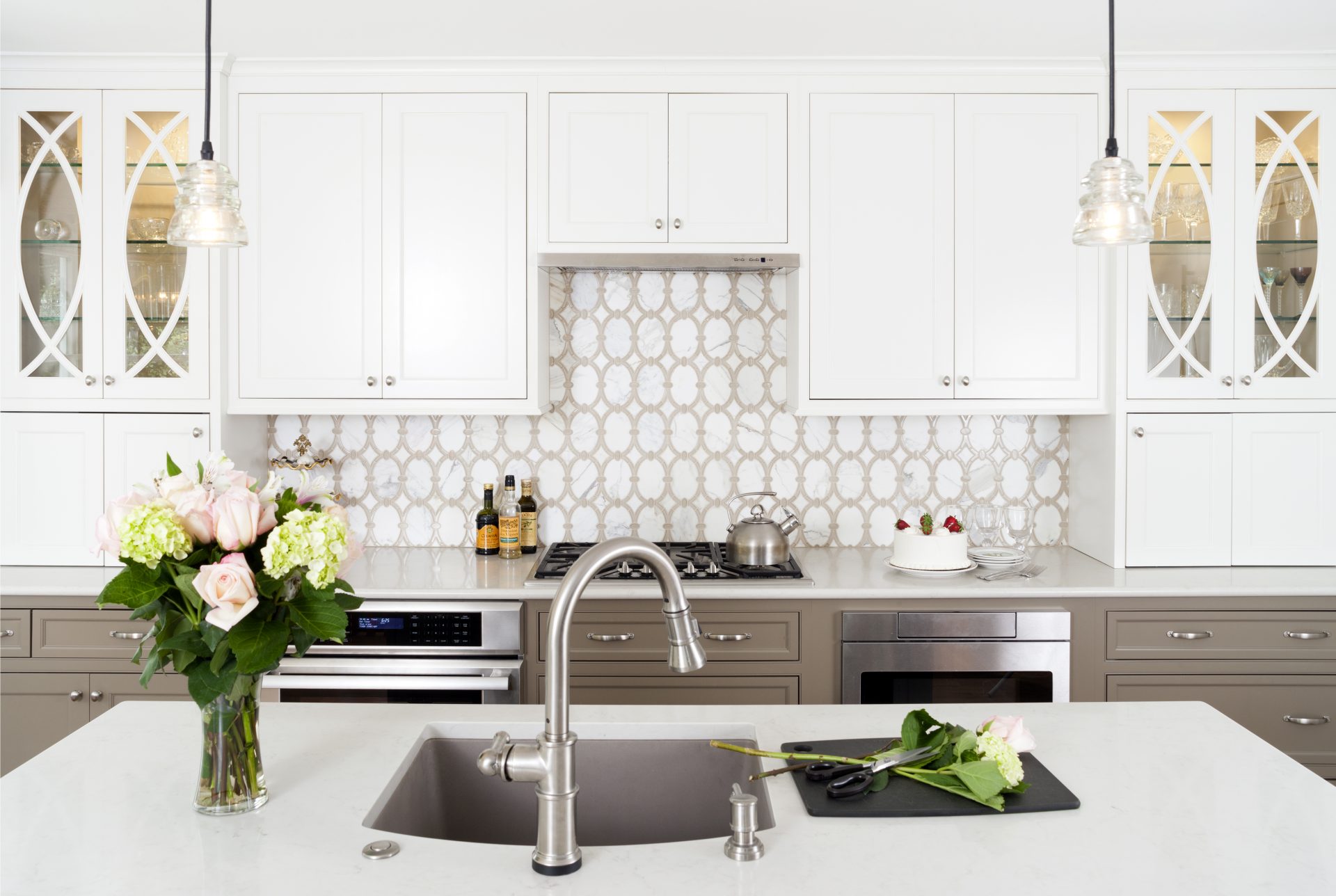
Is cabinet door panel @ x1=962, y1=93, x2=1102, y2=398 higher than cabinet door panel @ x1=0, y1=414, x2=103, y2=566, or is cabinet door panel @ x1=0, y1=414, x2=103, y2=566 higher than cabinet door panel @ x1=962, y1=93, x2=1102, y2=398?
cabinet door panel @ x1=962, y1=93, x2=1102, y2=398

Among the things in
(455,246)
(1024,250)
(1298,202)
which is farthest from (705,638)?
(1298,202)

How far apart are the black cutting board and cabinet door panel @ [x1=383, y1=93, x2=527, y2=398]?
1959 millimetres

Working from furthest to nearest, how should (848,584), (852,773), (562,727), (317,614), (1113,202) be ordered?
(848,584) < (1113,202) < (852,773) < (317,614) < (562,727)

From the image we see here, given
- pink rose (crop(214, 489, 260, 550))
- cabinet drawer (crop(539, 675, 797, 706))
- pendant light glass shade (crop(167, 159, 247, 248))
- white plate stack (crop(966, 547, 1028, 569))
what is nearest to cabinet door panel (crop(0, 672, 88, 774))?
cabinet drawer (crop(539, 675, 797, 706))

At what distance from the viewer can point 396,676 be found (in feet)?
9.12

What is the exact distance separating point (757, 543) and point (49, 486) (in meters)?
2.29

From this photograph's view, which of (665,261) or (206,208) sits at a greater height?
(665,261)

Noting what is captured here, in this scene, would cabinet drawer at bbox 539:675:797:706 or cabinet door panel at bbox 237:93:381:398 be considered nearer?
cabinet drawer at bbox 539:675:797:706

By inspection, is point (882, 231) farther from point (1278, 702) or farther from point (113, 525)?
point (113, 525)

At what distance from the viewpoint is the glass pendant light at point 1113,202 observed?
165cm

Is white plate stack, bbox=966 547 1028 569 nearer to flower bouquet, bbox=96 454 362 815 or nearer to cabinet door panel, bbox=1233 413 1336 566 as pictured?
cabinet door panel, bbox=1233 413 1336 566

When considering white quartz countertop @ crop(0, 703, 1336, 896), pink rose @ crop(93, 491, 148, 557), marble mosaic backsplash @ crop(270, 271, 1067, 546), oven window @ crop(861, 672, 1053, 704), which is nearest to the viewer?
white quartz countertop @ crop(0, 703, 1336, 896)

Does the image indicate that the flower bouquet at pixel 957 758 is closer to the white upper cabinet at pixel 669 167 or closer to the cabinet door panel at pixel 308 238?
the white upper cabinet at pixel 669 167

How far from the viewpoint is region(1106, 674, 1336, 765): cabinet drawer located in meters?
2.82
